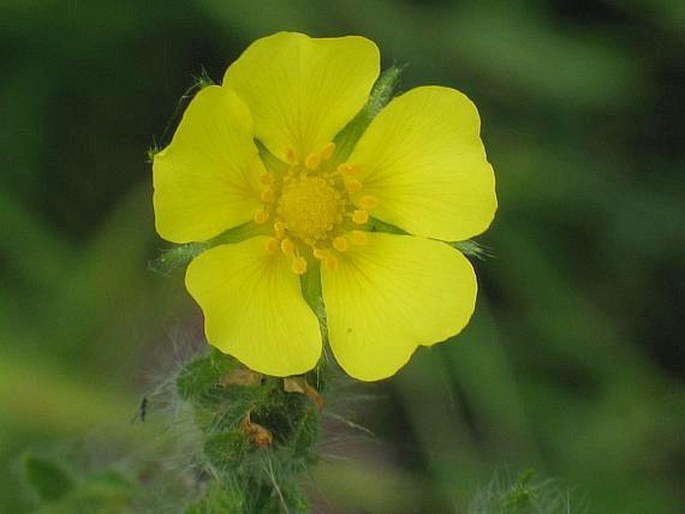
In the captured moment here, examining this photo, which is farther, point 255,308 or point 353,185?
point 353,185

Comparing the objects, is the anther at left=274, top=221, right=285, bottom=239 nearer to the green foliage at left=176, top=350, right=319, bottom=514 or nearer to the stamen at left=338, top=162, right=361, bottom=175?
the stamen at left=338, top=162, right=361, bottom=175

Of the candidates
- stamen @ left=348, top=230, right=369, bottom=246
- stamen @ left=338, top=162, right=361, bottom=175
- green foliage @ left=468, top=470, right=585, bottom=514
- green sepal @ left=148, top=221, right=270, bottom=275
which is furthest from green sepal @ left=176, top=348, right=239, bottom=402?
green foliage @ left=468, top=470, right=585, bottom=514

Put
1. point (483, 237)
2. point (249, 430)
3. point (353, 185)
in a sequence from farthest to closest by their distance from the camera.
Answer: point (483, 237) → point (353, 185) → point (249, 430)

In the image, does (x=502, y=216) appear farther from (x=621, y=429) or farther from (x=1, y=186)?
(x=1, y=186)

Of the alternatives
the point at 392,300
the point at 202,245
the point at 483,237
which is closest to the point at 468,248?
the point at 392,300

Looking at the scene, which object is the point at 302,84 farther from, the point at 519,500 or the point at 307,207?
the point at 519,500

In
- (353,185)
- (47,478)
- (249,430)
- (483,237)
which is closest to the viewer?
(249,430)

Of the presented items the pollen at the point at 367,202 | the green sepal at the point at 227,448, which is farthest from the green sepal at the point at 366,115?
the green sepal at the point at 227,448
